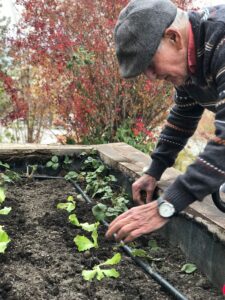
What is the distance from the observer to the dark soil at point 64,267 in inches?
79.3

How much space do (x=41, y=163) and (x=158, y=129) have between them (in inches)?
113

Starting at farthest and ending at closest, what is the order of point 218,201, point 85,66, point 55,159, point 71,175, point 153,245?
point 85,66 → point 55,159 → point 71,175 → point 153,245 → point 218,201

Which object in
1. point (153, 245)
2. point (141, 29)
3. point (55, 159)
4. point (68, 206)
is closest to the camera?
point (141, 29)

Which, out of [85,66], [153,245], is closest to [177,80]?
[153,245]

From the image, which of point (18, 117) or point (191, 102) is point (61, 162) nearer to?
point (191, 102)

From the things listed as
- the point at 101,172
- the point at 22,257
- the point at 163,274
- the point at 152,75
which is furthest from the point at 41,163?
the point at 152,75

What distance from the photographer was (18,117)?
21.3 ft

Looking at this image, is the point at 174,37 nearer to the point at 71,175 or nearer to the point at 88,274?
the point at 88,274

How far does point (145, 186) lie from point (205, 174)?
1.06 metres

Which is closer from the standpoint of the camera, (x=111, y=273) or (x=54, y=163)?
(x=111, y=273)

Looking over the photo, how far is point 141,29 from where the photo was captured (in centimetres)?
181

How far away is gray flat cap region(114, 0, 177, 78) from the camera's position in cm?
180

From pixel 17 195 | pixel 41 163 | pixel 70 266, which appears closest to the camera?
pixel 70 266

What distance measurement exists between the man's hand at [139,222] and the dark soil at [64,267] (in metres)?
0.44
